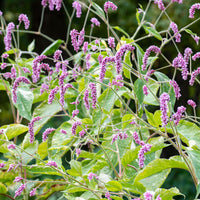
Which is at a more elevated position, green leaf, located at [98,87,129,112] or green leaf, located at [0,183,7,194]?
green leaf, located at [98,87,129,112]

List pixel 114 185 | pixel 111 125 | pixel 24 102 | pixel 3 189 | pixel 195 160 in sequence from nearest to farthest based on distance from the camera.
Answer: pixel 195 160
pixel 114 185
pixel 111 125
pixel 24 102
pixel 3 189

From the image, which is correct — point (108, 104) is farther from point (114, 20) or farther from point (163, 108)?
point (114, 20)

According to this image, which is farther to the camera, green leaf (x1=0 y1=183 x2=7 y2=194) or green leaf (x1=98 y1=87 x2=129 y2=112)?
green leaf (x1=0 y1=183 x2=7 y2=194)

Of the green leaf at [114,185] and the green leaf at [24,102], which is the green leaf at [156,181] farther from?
the green leaf at [24,102]

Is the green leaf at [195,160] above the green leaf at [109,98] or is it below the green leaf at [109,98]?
above

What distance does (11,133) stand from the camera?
53.2 inches

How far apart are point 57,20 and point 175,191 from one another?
12.5ft

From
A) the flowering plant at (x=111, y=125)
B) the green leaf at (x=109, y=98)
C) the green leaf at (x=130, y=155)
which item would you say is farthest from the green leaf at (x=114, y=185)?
the green leaf at (x=109, y=98)

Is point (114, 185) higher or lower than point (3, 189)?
higher

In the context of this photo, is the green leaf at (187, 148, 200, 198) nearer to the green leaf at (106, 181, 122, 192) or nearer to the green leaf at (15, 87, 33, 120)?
the green leaf at (106, 181, 122, 192)

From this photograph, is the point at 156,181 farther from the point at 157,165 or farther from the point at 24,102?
the point at 24,102

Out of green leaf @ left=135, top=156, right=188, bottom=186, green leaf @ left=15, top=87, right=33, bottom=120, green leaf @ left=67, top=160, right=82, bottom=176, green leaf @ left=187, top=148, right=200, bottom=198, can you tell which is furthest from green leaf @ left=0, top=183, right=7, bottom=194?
green leaf @ left=187, top=148, right=200, bottom=198

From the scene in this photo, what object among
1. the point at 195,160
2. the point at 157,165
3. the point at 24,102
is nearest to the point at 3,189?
the point at 24,102

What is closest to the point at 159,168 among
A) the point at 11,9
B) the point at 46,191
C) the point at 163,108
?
the point at 163,108
